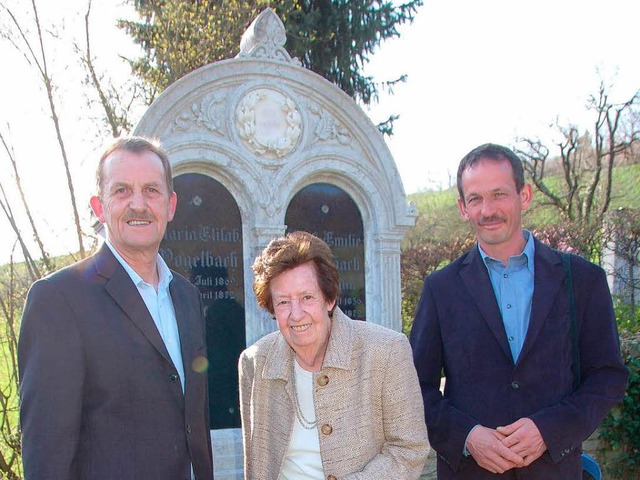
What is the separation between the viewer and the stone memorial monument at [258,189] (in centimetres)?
491

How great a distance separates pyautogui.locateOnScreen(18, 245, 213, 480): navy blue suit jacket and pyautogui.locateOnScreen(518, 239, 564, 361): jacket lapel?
1.40 meters

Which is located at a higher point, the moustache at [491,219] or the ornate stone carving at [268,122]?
the ornate stone carving at [268,122]

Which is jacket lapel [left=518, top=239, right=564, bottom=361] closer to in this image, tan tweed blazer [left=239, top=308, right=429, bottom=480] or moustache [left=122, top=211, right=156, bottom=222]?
tan tweed blazer [left=239, top=308, right=429, bottom=480]

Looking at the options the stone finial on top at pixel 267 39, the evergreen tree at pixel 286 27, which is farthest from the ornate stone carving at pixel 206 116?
the evergreen tree at pixel 286 27

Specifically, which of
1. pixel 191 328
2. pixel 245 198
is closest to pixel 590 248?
pixel 245 198

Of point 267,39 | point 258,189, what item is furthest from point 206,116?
point 267,39

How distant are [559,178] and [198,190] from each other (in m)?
19.7

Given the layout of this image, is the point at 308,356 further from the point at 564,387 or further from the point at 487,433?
the point at 564,387

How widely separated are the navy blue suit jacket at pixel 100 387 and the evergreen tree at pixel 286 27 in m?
8.35

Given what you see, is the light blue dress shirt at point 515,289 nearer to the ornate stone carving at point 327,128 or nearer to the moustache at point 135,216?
the moustache at point 135,216

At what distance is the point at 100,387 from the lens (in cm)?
214

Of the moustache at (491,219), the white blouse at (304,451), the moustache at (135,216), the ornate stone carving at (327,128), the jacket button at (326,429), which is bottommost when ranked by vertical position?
the white blouse at (304,451)

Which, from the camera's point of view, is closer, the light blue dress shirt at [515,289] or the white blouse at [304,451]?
the white blouse at [304,451]

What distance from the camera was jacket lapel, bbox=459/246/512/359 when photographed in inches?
108
